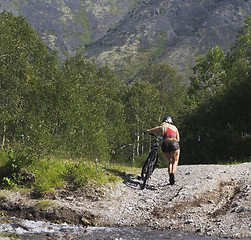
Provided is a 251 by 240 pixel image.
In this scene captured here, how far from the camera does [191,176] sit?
1215 centimetres

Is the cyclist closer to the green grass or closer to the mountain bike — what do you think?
the mountain bike

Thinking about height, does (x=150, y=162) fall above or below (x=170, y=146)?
below

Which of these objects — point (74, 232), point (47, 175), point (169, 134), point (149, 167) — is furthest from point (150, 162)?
point (74, 232)

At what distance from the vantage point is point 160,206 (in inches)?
373

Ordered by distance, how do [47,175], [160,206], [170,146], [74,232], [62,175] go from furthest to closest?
Result: [170,146]
[62,175]
[47,175]
[160,206]
[74,232]

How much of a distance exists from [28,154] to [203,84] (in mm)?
43246

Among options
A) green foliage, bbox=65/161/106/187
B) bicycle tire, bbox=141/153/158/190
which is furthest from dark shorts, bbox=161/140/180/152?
green foliage, bbox=65/161/106/187

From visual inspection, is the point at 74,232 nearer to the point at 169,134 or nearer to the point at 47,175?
the point at 47,175

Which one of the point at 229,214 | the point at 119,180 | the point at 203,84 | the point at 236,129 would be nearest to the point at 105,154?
the point at 236,129

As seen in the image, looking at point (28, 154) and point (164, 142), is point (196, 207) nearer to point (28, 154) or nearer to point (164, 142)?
point (164, 142)

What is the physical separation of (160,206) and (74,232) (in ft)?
9.92

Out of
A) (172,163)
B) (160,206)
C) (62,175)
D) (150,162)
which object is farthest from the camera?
(150,162)

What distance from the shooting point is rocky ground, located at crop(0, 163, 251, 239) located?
26.2ft

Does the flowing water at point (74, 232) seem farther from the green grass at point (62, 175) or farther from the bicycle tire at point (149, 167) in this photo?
the bicycle tire at point (149, 167)
